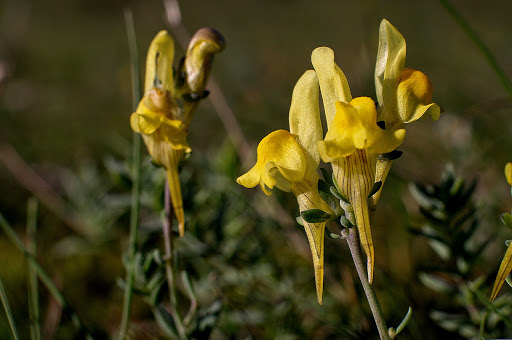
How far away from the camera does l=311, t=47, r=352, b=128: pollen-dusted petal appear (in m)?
0.56

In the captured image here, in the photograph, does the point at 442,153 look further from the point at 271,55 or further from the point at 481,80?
the point at 271,55

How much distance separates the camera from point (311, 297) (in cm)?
99

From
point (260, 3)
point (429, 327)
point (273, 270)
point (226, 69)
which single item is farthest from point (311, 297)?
point (260, 3)

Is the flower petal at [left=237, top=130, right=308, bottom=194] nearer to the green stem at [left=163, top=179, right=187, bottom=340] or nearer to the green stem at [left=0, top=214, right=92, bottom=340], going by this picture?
the green stem at [left=163, top=179, right=187, bottom=340]

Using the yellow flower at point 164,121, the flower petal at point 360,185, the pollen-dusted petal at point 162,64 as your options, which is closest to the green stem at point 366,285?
the flower petal at point 360,185

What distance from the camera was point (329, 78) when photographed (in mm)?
576

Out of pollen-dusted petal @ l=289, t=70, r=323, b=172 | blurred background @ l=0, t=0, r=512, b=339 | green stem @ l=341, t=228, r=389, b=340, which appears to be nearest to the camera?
green stem @ l=341, t=228, r=389, b=340

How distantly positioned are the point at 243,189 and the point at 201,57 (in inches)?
28.7

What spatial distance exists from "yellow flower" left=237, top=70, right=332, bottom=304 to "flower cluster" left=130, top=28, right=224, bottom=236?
18cm

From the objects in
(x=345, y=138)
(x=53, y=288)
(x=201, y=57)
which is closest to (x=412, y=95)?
(x=345, y=138)

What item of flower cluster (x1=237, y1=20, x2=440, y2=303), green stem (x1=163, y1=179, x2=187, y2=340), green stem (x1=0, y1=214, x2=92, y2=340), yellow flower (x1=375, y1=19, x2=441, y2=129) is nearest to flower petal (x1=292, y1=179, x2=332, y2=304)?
flower cluster (x1=237, y1=20, x2=440, y2=303)

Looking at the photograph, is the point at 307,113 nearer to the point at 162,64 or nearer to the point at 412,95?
the point at 412,95

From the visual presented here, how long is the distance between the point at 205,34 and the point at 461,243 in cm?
53

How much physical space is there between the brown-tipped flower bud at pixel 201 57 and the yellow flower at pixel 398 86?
283 millimetres
